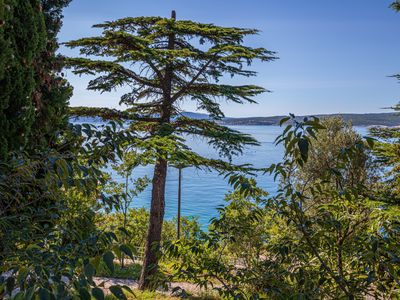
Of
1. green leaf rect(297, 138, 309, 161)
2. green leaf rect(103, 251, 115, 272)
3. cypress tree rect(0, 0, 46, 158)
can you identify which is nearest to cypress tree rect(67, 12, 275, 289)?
cypress tree rect(0, 0, 46, 158)

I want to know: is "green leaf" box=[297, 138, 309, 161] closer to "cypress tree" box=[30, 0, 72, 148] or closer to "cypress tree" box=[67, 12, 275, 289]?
"cypress tree" box=[30, 0, 72, 148]

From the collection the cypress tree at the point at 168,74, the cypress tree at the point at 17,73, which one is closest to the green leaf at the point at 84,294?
the cypress tree at the point at 17,73

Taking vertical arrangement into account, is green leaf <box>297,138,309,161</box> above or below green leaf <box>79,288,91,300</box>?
above

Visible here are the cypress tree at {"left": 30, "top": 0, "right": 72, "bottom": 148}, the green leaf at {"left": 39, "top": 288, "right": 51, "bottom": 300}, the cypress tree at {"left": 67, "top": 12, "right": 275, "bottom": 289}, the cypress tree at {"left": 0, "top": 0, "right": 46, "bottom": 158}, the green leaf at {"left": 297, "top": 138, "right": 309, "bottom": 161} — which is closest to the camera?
the green leaf at {"left": 39, "top": 288, "right": 51, "bottom": 300}

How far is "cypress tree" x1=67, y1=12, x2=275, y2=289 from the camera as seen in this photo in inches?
307

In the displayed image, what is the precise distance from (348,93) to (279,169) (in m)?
18.6

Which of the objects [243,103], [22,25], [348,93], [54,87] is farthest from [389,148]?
[348,93]

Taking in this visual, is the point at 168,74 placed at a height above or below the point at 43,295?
above

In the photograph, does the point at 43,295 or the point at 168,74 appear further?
the point at 168,74

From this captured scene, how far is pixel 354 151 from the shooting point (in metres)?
1.86

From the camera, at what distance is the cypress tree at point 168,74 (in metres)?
7.79

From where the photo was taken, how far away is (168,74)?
909cm

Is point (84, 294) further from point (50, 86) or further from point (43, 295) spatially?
point (50, 86)

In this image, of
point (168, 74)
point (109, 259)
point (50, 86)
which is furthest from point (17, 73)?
point (168, 74)
